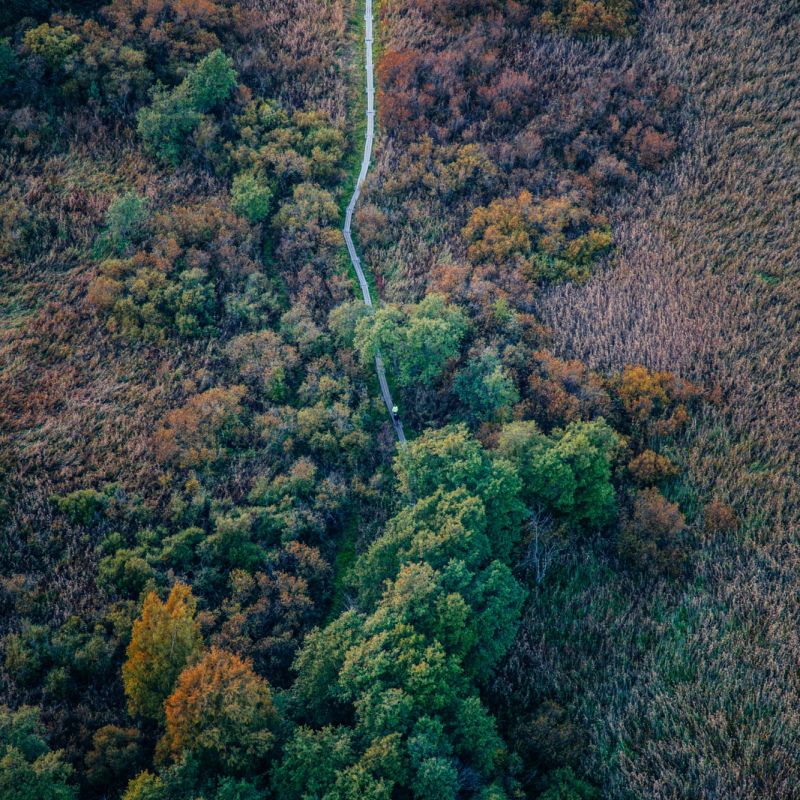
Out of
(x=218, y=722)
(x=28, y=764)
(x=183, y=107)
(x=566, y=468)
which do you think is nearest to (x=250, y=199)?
(x=183, y=107)

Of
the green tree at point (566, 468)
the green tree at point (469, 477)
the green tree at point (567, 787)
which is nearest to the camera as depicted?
the green tree at point (567, 787)

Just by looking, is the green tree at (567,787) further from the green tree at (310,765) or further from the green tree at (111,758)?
the green tree at (111,758)

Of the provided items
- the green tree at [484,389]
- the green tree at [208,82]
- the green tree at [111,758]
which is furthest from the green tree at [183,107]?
the green tree at [111,758]

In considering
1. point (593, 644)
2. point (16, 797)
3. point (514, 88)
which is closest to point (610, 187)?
point (514, 88)

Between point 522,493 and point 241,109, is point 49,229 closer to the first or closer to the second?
point 241,109

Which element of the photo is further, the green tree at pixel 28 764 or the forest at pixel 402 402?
the forest at pixel 402 402

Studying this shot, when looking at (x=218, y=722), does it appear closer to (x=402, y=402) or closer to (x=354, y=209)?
(x=402, y=402)

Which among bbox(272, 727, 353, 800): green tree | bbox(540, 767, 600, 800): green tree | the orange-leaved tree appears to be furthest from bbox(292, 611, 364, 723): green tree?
bbox(540, 767, 600, 800): green tree

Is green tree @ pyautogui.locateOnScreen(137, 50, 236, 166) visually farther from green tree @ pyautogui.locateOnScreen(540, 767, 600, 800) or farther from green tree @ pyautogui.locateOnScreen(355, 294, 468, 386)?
green tree @ pyautogui.locateOnScreen(540, 767, 600, 800)
